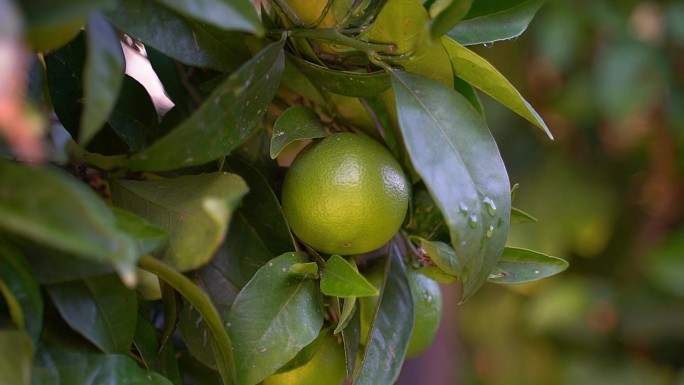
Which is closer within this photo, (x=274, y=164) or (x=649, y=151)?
(x=274, y=164)

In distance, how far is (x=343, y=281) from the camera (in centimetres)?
41

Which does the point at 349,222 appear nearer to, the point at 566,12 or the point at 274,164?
the point at 274,164

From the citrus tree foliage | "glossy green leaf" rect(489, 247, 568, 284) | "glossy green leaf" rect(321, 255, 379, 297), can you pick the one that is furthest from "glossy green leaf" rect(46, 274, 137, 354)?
"glossy green leaf" rect(489, 247, 568, 284)

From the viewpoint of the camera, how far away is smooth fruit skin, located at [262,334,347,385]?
48 centimetres

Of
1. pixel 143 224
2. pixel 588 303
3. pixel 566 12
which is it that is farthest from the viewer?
pixel 588 303

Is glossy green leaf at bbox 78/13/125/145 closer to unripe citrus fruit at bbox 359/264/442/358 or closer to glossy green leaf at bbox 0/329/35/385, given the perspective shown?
glossy green leaf at bbox 0/329/35/385

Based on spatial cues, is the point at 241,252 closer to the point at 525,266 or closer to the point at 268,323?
the point at 268,323

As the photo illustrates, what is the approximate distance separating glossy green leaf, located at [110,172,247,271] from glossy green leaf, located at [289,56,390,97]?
0.33 feet

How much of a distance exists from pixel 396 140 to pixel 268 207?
10 cm

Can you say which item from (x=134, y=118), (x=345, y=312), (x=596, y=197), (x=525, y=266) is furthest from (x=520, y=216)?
(x=596, y=197)

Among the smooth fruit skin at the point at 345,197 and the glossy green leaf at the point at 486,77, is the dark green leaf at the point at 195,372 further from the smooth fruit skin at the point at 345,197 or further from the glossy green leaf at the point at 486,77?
the glossy green leaf at the point at 486,77

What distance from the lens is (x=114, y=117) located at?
45cm

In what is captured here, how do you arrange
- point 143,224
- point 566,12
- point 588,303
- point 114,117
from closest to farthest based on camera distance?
point 143,224
point 114,117
point 566,12
point 588,303

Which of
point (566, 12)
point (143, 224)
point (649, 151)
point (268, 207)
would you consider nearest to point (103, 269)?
point (143, 224)
